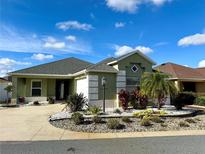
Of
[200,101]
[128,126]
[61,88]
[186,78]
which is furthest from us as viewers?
[186,78]

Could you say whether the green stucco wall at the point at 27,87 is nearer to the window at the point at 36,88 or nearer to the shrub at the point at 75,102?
the window at the point at 36,88

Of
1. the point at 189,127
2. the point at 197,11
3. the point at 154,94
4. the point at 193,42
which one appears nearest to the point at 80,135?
the point at 189,127

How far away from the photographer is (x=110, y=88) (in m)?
17.3

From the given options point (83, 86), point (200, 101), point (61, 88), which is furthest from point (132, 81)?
point (61, 88)

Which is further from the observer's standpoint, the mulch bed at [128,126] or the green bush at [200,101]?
the green bush at [200,101]

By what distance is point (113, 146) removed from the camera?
716cm

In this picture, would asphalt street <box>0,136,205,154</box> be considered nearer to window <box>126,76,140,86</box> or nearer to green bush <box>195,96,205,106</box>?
window <box>126,76,140,86</box>

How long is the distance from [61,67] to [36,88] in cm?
381

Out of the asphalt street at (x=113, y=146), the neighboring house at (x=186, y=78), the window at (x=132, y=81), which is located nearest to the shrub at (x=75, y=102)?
the window at (x=132, y=81)

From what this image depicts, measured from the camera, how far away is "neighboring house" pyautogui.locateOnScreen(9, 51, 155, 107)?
16781mm

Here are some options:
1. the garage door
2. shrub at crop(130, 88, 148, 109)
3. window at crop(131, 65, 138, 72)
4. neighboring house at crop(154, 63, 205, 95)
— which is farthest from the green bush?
the garage door

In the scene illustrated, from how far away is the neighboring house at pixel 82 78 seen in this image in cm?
1678

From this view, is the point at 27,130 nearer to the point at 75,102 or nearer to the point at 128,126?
the point at 128,126

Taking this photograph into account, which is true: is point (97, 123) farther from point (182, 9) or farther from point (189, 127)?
point (182, 9)
